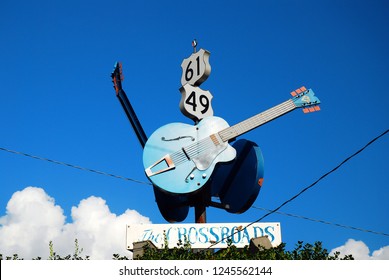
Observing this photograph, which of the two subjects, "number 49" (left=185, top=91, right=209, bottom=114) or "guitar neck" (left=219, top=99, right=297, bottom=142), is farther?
"number 49" (left=185, top=91, right=209, bottom=114)

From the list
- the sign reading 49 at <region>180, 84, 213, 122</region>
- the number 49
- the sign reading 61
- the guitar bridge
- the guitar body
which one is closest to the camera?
the guitar body

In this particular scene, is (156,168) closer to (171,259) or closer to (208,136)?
(208,136)

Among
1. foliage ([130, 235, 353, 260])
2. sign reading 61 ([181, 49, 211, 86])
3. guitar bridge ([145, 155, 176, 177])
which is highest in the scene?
sign reading 61 ([181, 49, 211, 86])

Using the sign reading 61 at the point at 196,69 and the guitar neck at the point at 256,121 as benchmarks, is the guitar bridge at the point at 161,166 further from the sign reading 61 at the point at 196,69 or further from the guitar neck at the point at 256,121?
the sign reading 61 at the point at 196,69

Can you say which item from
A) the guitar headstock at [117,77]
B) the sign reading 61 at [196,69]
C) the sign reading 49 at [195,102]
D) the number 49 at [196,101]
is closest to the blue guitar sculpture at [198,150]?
the sign reading 49 at [195,102]

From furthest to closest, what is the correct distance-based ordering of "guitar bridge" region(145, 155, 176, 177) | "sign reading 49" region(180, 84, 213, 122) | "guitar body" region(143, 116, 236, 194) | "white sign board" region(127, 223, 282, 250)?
"sign reading 49" region(180, 84, 213, 122), "guitar bridge" region(145, 155, 176, 177), "guitar body" region(143, 116, 236, 194), "white sign board" region(127, 223, 282, 250)

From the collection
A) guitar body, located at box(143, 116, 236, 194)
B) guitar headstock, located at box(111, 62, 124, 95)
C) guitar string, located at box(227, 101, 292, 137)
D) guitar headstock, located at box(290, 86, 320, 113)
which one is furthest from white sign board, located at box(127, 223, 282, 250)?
guitar headstock, located at box(111, 62, 124, 95)

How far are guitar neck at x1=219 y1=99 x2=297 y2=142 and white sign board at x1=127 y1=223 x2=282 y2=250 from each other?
7.69ft

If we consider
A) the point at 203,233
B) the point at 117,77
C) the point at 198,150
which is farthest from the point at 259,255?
the point at 117,77

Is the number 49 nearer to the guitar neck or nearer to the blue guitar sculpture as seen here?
the blue guitar sculpture

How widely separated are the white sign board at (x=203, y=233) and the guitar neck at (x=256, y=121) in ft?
7.69

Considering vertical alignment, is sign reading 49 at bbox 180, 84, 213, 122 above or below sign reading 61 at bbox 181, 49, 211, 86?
below

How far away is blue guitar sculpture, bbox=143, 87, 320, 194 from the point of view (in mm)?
11906

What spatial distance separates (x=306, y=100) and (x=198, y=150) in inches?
118
